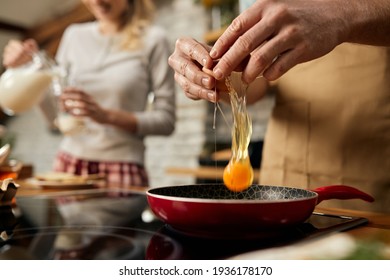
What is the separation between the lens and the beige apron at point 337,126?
82 cm

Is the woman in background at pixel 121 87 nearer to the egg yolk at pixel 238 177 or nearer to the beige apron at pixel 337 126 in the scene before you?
the beige apron at pixel 337 126

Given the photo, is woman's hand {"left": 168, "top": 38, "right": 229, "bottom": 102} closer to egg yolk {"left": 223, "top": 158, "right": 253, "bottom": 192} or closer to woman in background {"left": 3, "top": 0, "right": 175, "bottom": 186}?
egg yolk {"left": 223, "top": 158, "right": 253, "bottom": 192}

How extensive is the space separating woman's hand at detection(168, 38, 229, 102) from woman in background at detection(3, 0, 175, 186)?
0.67 meters

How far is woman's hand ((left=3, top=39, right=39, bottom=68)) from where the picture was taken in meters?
1.18

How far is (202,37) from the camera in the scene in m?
2.72

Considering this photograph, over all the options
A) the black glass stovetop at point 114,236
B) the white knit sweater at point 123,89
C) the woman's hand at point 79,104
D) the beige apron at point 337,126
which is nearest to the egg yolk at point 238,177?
the black glass stovetop at point 114,236

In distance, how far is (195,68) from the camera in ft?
1.91

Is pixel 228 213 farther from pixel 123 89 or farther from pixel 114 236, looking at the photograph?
pixel 123 89

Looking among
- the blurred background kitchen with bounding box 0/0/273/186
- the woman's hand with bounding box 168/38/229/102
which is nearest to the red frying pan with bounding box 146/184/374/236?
the woman's hand with bounding box 168/38/229/102

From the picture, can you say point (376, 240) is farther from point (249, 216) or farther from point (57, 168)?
point (57, 168)

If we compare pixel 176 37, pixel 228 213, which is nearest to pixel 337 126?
pixel 228 213

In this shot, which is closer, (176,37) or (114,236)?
(114,236)

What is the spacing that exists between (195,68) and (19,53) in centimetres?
79
